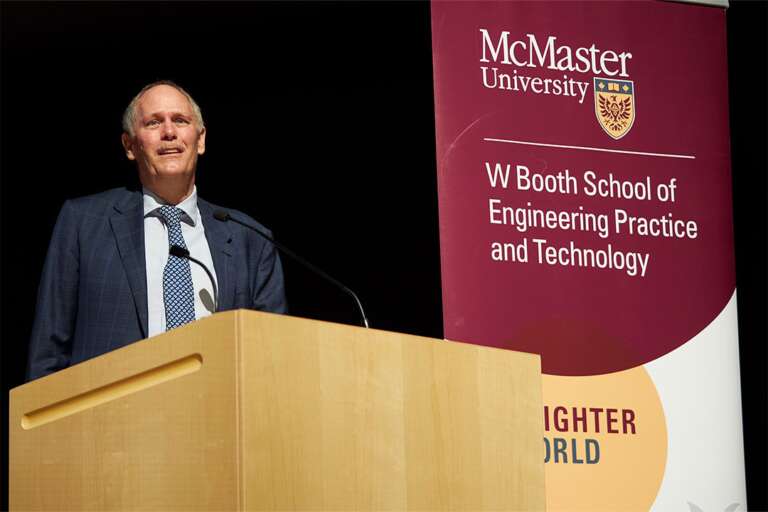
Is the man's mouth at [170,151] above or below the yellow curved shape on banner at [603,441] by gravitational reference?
above

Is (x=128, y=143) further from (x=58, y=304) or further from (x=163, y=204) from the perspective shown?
(x=58, y=304)

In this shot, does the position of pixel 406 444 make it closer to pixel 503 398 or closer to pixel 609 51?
pixel 503 398

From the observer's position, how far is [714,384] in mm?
4035

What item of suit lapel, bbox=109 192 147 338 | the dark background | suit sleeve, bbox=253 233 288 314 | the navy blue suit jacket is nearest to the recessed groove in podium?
the navy blue suit jacket

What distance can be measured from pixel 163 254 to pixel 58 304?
32 centimetres

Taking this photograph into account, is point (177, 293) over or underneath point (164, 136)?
underneath

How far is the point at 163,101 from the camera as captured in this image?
3.55m

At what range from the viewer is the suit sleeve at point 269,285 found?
354cm

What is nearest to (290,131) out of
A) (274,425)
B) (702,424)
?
(702,424)

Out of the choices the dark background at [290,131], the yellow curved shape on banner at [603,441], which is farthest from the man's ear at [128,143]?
the dark background at [290,131]

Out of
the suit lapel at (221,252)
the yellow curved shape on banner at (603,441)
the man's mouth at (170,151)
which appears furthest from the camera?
the yellow curved shape on banner at (603,441)

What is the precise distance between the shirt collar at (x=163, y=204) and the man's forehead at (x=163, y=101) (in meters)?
0.23

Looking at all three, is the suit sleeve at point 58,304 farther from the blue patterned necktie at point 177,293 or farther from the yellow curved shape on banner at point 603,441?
the yellow curved shape on banner at point 603,441

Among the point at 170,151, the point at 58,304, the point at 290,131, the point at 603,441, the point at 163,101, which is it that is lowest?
the point at 603,441
